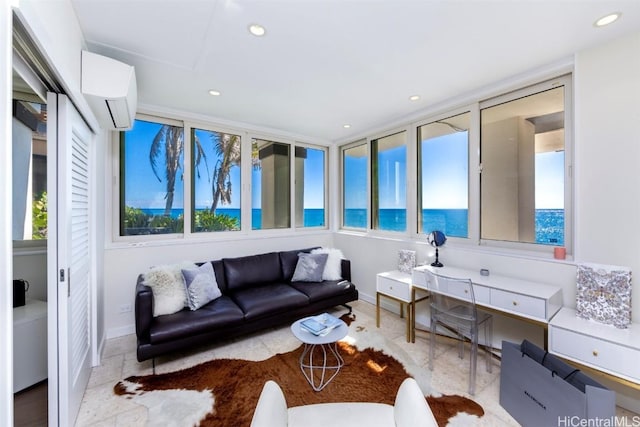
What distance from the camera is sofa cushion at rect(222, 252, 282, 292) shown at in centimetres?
324

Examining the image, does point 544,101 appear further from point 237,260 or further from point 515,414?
point 237,260

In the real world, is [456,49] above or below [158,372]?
above

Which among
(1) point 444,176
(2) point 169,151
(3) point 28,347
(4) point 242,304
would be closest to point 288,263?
(4) point 242,304

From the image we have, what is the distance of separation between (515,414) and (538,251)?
4.61ft

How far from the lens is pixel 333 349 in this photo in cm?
262

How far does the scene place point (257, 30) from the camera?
1802 millimetres

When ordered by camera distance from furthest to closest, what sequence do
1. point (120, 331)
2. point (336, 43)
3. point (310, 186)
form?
point (310, 186)
point (120, 331)
point (336, 43)

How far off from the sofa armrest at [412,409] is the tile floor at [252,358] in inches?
42.5

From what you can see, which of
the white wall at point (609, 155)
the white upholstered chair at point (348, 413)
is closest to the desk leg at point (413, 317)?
the white wall at point (609, 155)

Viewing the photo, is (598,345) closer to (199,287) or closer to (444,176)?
(444,176)

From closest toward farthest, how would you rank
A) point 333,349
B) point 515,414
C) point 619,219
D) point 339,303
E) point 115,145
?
point 515,414, point 619,219, point 333,349, point 115,145, point 339,303

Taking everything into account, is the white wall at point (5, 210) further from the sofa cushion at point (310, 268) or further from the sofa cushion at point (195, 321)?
the sofa cushion at point (310, 268)

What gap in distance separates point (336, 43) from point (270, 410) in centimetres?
228

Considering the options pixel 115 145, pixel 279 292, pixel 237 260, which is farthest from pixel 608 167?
pixel 115 145
